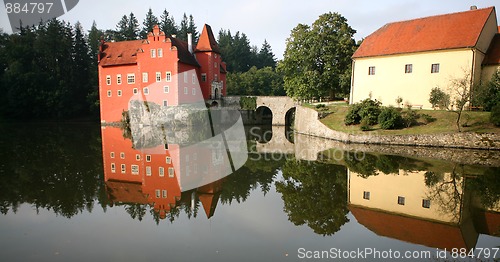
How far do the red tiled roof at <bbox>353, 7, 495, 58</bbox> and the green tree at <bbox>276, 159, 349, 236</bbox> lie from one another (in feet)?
57.6

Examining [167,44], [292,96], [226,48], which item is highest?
[226,48]

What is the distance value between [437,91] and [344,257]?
76.6ft

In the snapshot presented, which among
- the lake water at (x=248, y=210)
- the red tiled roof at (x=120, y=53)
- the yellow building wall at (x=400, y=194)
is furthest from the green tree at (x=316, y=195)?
the red tiled roof at (x=120, y=53)

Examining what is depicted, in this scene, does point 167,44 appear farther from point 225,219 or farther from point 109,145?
point 225,219

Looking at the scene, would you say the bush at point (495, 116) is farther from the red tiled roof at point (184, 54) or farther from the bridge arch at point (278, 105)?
the red tiled roof at point (184, 54)

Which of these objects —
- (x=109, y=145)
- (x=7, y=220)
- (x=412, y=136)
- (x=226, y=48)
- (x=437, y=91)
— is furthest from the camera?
(x=226, y=48)

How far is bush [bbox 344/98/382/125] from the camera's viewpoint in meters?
25.0

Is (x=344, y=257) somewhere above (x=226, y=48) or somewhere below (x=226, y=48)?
below

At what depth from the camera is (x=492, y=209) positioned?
31.3ft

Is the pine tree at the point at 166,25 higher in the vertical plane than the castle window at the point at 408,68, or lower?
higher

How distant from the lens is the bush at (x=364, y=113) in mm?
25031

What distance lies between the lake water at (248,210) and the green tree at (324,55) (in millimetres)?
17831

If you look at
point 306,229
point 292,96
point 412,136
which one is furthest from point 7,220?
point 292,96

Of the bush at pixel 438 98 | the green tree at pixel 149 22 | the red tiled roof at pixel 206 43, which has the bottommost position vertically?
the bush at pixel 438 98
